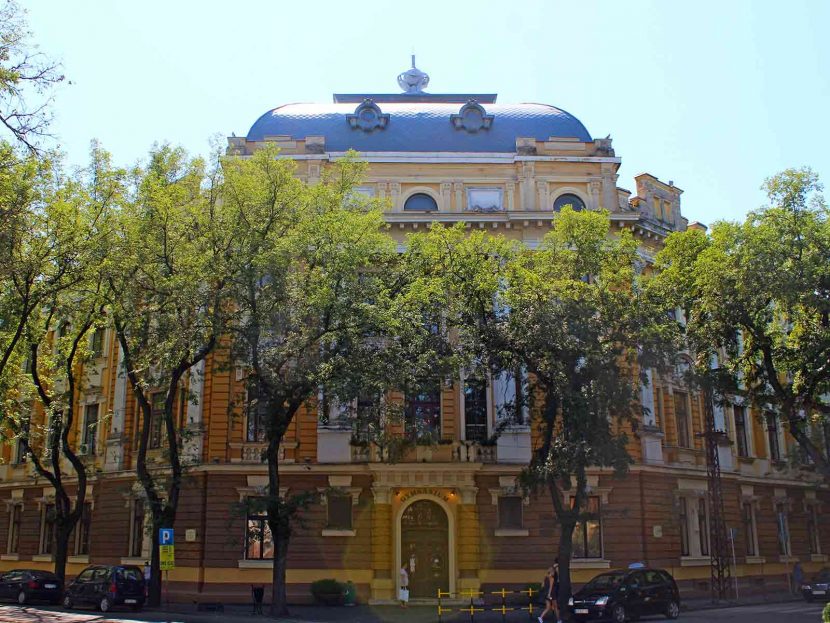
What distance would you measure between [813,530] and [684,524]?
36.4 ft

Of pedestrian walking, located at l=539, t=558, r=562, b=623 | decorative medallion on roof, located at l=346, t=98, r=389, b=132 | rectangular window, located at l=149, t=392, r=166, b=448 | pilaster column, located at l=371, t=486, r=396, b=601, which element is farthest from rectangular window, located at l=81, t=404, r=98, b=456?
pedestrian walking, located at l=539, t=558, r=562, b=623

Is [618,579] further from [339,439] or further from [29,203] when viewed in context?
[29,203]

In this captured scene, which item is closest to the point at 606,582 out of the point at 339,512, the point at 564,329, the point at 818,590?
the point at 564,329

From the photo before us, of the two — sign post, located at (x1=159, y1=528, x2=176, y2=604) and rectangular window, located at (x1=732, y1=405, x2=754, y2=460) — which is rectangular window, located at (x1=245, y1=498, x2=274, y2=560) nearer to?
sign post, located at (x1=159, y1=528, x2=176, y2=604)

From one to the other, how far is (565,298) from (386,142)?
13752 millimetres

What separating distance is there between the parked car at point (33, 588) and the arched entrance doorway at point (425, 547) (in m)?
12.0

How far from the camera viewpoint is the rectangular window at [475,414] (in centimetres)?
3173

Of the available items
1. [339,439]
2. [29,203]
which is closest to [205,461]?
[339,439]

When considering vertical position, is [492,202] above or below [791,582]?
above

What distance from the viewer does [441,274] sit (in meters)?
26.7

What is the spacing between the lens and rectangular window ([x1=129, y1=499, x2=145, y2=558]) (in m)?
32.7

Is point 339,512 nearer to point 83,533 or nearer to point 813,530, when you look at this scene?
point 83,533

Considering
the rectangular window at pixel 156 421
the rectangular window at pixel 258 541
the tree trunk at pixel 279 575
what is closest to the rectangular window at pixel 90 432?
the rectangular window at pixel 156 421

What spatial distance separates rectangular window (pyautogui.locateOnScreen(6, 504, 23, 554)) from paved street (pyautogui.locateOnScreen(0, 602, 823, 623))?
1089 centimetres
